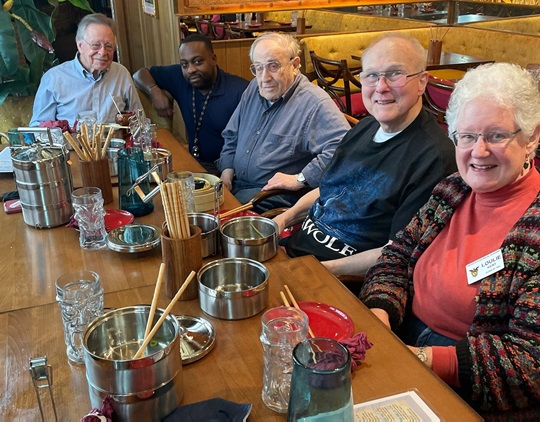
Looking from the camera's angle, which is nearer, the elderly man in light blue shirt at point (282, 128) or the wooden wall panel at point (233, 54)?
the elderly man in light blue shirt at point (282, 128)

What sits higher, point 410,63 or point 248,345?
point 410,63

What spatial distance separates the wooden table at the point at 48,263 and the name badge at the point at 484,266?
51 centimetres

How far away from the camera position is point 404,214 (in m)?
1.76

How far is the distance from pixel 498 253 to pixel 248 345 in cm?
65

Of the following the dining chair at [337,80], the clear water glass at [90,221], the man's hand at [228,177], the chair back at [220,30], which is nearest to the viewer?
the clear water glass at [90,221]

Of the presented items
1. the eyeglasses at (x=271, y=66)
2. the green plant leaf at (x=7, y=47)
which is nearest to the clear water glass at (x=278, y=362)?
the eyeglasses at (x=271, y=66)

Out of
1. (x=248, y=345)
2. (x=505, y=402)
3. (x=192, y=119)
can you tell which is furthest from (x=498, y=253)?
(x=192, y=119)

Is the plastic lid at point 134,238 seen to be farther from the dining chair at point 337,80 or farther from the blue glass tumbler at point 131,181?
Answer: the dining chair at point 337,80

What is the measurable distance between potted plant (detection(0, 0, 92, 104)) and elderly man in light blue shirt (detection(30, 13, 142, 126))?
308 mm

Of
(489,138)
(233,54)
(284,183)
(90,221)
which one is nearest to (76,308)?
(90,221)

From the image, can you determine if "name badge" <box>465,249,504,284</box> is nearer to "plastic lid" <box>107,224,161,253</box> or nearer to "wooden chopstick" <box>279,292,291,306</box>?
"wooden chopstick" <box>279,292,291,306</box>

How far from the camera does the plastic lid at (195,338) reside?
1104mm

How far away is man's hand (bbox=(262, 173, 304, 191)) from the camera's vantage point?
254 centimetres

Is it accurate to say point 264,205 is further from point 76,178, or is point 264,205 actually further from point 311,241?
point 76,178
